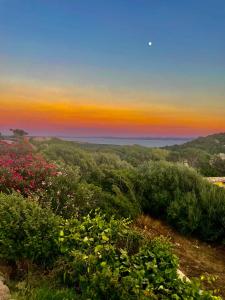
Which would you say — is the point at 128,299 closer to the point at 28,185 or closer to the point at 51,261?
the point at 51,261

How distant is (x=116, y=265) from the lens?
366cm

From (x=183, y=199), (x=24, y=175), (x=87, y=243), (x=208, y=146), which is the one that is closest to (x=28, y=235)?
(x=87, y=243)

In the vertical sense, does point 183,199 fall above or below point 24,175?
below

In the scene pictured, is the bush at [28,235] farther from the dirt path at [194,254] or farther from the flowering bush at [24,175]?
the flowering bush at [24,175]

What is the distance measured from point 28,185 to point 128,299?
4386 mm

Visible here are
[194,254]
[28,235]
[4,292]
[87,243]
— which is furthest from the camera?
[194,254]

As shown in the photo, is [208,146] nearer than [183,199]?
No

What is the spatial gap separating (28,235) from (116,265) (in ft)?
4.27

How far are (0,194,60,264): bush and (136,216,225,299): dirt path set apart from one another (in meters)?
1.32

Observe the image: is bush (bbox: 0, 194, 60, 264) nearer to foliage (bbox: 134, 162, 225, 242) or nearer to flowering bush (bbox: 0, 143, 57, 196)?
flowering bush (bbox: 0, 143, 57, 196)

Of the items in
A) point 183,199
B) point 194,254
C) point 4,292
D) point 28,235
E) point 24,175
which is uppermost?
point 24,175

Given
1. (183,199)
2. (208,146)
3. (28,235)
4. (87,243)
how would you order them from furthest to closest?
(208,146) → (183,199) → (28,235) → (87,243)

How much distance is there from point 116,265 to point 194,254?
3.42m

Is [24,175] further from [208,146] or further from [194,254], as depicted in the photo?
[208,146]
